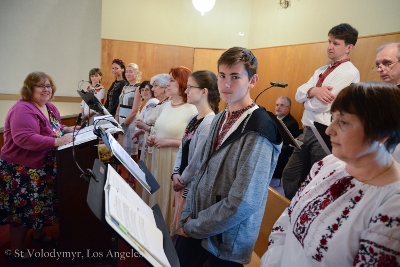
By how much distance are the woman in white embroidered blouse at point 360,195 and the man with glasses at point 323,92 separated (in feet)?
4.52

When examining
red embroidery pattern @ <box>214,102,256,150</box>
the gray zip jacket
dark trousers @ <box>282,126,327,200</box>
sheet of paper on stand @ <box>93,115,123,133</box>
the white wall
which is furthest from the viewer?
the white wall

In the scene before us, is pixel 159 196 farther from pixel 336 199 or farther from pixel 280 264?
pixel 336 199

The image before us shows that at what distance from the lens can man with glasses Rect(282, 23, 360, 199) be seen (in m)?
2.12

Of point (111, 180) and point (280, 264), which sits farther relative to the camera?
point (280, 264)

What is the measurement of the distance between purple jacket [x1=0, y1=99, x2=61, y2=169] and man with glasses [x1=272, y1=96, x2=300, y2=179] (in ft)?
8.63

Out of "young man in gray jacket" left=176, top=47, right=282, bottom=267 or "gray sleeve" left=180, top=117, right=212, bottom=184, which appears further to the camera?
"gray sleeve" left=180, top=117, right=212, bottom=184

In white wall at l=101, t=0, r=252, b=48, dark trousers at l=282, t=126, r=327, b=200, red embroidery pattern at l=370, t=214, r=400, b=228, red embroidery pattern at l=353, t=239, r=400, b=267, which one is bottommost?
dark trousers at l=282, t=126, r=327, b=200

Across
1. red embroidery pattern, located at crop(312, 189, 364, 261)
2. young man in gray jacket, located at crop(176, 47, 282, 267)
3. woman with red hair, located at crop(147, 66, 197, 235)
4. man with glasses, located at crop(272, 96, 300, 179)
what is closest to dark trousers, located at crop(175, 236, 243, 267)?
young man in gray jacket, located at crop(176, 47, 282, 267)

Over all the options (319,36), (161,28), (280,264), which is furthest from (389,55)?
(161,28)

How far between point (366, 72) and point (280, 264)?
2.58m

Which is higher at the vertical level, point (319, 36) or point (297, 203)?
point (319, 36)

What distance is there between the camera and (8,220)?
1939 mm

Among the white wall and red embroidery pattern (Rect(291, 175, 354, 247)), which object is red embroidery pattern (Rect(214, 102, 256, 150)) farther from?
the white wall

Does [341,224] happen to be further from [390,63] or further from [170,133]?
[170,133]
